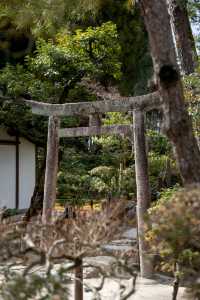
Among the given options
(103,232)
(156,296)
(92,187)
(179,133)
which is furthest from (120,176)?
(103,232)

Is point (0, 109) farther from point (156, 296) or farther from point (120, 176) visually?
point (156, 296)

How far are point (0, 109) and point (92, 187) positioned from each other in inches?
115

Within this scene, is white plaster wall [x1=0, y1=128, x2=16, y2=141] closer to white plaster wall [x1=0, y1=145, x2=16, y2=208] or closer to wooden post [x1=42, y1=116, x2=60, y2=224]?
white plaster wall [x1=0, y1=145, x2=16, y2=208]

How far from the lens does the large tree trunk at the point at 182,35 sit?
31.3 feet

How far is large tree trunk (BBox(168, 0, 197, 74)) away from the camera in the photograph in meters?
9.53

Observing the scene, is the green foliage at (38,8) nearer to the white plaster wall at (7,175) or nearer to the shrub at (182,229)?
the shrub at (182,229)

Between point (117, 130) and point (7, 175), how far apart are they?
21.5 feet

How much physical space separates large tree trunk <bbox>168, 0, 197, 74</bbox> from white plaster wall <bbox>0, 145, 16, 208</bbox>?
21.5 ft

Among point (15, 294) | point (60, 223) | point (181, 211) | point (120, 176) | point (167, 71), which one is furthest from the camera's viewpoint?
point (120, 176)

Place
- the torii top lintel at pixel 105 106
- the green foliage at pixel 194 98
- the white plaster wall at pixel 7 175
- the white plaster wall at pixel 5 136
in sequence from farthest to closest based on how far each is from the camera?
the white plaster wall at pixel 7 175
the white plaster wall at pixel 5 136
the torii top lintel at pixel 105 106
the green foliage at pixel 194 98

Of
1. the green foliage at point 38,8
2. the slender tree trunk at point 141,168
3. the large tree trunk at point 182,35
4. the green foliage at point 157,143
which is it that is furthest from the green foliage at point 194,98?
the green foliage at point 157,143

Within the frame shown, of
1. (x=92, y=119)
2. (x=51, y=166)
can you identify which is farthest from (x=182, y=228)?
(x=51, y=166)

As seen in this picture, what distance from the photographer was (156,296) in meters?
7.09

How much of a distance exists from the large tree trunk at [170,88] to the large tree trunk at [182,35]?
13.1 feet
